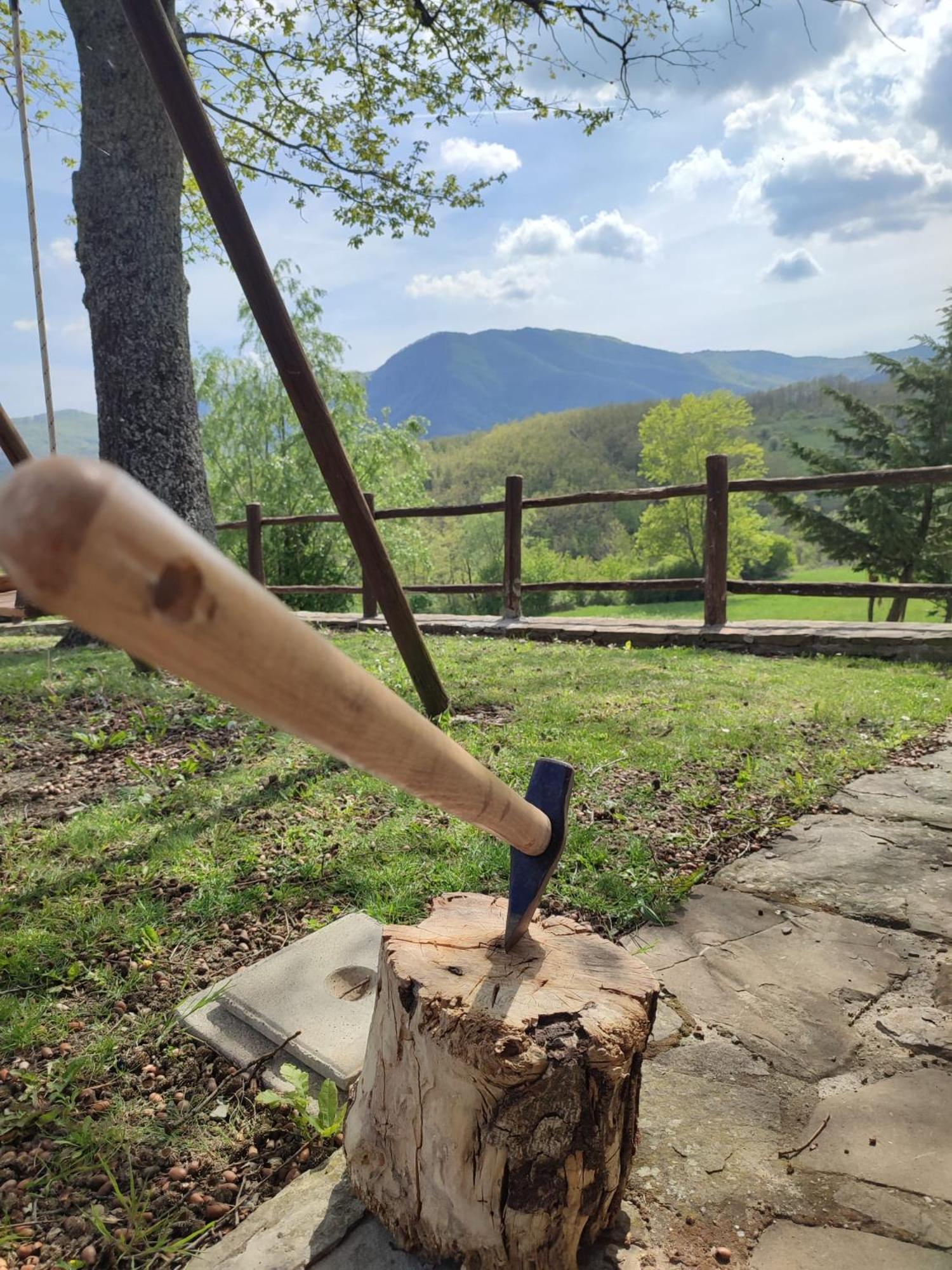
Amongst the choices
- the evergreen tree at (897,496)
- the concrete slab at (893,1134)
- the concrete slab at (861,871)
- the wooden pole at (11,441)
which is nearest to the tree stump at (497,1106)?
the concrete slab at (893,1134)

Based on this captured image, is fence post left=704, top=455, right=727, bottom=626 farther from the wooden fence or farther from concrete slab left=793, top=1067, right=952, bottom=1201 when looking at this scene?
concrete slab left=793, top=1067, right=952, bottom=1201

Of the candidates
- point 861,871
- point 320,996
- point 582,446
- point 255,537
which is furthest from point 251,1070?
point 582,446

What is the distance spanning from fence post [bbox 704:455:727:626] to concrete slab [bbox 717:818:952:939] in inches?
163

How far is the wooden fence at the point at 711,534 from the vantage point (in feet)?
21.0

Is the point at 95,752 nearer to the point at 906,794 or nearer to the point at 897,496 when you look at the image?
the point at 906,794

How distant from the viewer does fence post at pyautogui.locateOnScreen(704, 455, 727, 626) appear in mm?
6965

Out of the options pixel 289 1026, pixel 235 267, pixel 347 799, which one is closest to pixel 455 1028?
pixel 289 1026

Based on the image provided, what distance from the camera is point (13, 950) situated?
2092 mm

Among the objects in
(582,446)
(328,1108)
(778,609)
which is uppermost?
(582,446)

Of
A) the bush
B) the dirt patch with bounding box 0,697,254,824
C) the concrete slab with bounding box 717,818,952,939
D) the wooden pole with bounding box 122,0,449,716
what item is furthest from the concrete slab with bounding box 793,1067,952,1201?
the bush

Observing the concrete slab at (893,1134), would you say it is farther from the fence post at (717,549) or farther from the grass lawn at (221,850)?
the fence post at (717,549)

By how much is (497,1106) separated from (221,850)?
5.95 feet

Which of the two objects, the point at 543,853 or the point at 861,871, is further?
the point at 861,871

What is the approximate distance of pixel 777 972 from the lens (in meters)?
2.04
